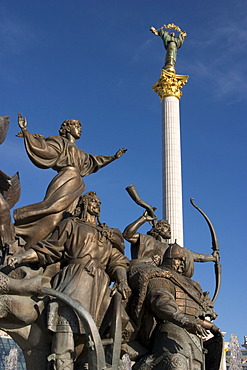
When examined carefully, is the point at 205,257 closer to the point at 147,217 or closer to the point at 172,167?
the point at 147,217

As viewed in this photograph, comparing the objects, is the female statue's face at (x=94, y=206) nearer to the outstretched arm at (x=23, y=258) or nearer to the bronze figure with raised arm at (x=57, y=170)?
the bronze figure with raised arm at (x=57, y=170)

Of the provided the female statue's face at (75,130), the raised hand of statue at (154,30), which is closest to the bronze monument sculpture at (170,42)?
the raised hand of statue at (154,30)

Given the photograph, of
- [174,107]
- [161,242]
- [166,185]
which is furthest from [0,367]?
[161,242]

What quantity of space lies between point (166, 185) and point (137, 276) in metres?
23.6

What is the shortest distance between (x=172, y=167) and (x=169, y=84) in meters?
5.38

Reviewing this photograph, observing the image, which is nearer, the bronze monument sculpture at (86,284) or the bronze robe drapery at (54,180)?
the bronze monument sculpture at (86,284)

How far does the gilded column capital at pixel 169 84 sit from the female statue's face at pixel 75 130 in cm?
2481

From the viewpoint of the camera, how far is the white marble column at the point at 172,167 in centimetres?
2928

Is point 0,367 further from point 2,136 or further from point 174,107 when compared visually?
point 2,136

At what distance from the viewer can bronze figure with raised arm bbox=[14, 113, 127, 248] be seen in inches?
293

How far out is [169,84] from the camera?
3281 cm

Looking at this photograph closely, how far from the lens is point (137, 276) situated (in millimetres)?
7020

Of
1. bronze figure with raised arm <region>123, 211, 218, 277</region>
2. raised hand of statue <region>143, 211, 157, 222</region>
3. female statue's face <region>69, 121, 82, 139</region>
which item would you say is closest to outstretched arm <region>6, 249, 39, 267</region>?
bronze figure with raised arm <region>123, 211, 218, 277</region>

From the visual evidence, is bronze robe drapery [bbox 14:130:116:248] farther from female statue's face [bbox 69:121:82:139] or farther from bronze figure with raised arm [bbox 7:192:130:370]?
bronze figure with raised arm [bbox 7:192:130:370]
